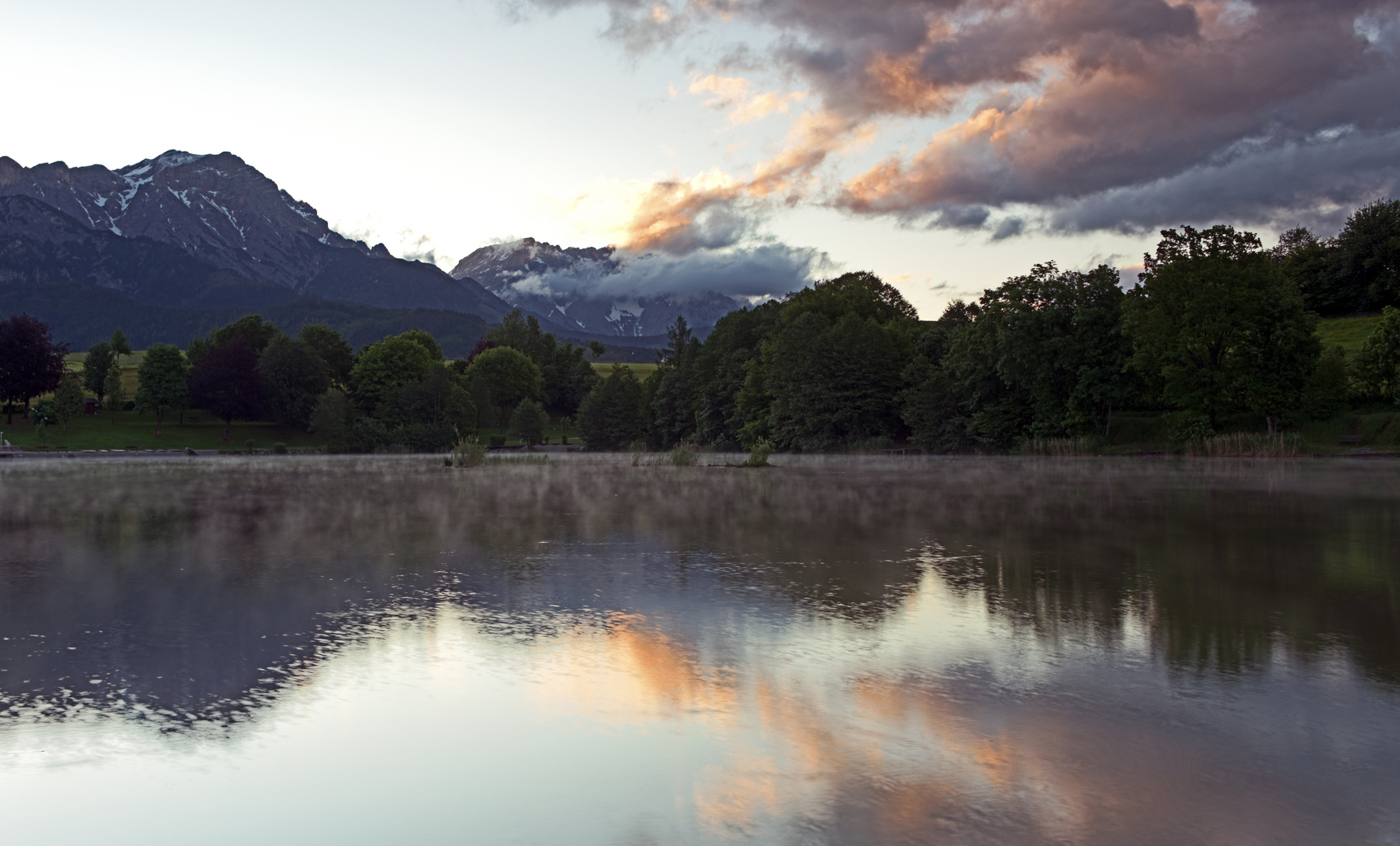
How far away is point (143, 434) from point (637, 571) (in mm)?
105842

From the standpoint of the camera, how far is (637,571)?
15.6 m

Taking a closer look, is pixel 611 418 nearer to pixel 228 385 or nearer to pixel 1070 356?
pixel 228 385

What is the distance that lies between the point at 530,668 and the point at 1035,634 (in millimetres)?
5411

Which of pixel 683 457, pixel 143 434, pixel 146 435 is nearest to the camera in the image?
pixel 683 457

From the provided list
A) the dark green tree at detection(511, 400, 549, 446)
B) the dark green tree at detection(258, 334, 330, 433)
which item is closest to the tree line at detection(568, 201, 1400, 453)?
the dark green tree at detection(511, 400, 549, 446)

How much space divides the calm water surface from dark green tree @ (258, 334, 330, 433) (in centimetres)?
9727

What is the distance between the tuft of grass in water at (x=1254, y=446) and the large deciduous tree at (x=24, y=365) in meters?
108

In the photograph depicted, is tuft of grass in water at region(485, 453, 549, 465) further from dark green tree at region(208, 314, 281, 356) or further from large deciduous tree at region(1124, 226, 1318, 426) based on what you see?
dark green tree at region(208, 314, 281, 356)

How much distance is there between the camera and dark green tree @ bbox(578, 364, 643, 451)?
118875 mm

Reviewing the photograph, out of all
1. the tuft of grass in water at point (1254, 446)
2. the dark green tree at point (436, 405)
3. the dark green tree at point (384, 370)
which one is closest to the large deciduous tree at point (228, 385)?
the dark green tree at point (384, 370)

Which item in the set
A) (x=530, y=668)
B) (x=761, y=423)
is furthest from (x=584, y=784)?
(x=761, y=423)

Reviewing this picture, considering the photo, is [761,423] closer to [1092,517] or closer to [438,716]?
[1092,517]

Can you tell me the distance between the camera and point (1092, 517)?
24.0 metres

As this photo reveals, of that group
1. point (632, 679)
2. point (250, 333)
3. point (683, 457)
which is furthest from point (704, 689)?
point (250, 333)
